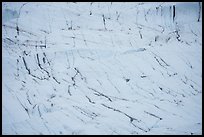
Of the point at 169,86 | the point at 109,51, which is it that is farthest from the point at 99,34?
the point at 169,86

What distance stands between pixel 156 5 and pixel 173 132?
261 cm

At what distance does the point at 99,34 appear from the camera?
401cm

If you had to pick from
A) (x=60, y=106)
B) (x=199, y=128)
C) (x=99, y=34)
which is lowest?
(x=199, y=128)

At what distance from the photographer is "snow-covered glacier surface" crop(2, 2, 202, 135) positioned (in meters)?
2.77

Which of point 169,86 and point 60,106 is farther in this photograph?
point 169,86

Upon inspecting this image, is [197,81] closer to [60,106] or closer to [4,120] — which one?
[60,106]

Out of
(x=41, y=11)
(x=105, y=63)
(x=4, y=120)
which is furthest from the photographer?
(x=41, y=11)

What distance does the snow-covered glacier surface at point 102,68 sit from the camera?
2.77 m

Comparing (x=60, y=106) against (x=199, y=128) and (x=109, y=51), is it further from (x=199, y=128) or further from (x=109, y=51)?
(x=199, y=128)

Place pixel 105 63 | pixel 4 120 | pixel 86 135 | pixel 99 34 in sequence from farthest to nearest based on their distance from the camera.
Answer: pixel 99 34 < pixel 105 63 < pixel 4 120 < pixel 86 135

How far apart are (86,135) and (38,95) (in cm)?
91

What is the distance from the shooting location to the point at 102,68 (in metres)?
3.48

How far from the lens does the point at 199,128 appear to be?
267cm

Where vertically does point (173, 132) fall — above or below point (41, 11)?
below
